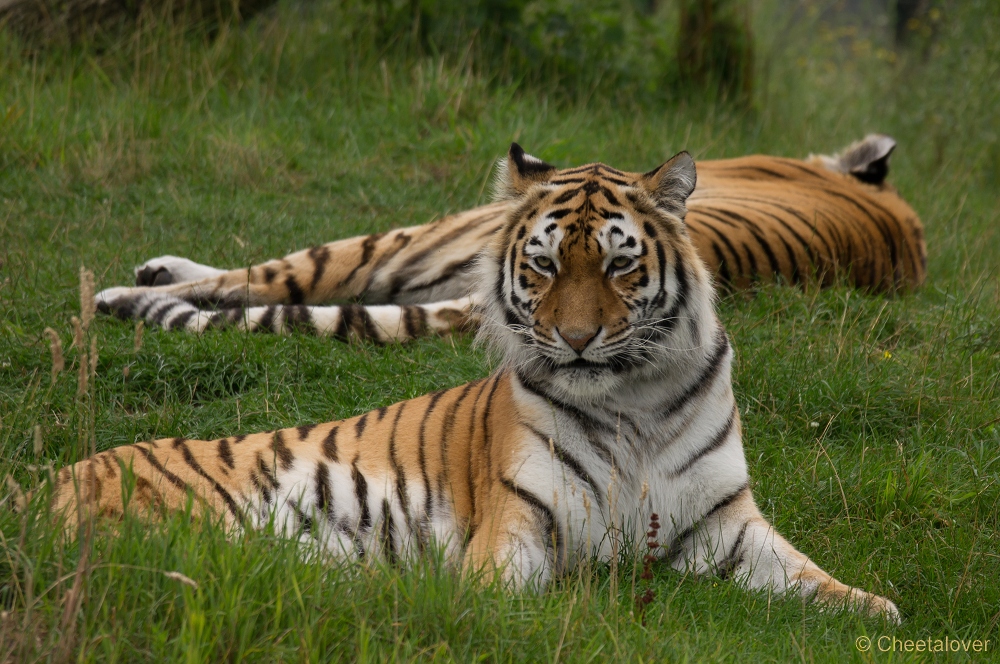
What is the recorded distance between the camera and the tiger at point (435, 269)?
502 cm

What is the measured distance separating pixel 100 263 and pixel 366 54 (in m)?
3.40

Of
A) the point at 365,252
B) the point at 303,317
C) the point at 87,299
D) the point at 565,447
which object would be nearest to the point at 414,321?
the point at 303,317

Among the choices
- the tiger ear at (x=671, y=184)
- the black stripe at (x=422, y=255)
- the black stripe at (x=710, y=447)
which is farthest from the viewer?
the black stripe at (x=422, y=255)

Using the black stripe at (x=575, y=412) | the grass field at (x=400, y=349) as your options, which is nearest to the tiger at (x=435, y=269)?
the grass field at (x=400, y=349)

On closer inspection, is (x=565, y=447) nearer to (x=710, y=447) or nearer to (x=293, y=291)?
(x=710, y=447)

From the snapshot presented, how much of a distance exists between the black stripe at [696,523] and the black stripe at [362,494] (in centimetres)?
95

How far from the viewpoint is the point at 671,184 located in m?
3.37

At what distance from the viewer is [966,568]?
3047 mm

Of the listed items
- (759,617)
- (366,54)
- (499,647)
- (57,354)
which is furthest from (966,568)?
(366,54)

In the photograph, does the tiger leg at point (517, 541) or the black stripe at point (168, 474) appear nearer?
the tiger leg at point (517, 541)

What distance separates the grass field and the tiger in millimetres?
184

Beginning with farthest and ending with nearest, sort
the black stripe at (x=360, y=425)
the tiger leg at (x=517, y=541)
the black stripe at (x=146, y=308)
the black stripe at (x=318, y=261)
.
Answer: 1. the black stripe at (x=318, y=261)
2. the black stripe at (x=146, y=308)
3. the black stripe at (x=360, y=425)
4. the tiger leg at (x=517, y=541)

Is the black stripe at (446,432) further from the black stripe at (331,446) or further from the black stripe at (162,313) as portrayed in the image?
the black stripe at (162,313)

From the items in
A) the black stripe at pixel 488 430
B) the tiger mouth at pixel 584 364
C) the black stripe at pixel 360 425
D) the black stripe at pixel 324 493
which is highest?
the tiger mouth at pixel 584 364
